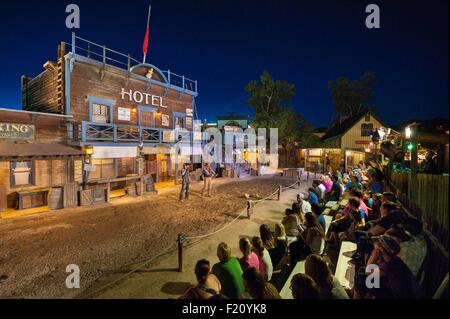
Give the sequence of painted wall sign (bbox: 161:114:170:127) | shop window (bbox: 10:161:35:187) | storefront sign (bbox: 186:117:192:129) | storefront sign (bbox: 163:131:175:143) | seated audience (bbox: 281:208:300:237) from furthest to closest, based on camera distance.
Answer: storefront sign (bbox: 186:117:192:129)
painted wall sign (bbox: 161:114:170:127)
storefront sign (bbox: 163:131:175:143)
shop window (bbox: 10:161:35:187)
seated audience (bbox: 281:208:300:237)

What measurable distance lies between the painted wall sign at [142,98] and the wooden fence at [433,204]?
16.3m

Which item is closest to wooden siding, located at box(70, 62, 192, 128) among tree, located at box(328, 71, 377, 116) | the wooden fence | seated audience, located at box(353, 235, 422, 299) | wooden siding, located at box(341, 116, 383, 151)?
seated audience, located at box(353, 235, 422, 299)

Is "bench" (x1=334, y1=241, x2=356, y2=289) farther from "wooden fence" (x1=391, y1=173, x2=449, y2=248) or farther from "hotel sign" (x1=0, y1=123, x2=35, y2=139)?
"hotel sign" (x1=0, y1=123, x2=35, y2=139)

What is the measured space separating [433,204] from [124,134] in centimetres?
1536

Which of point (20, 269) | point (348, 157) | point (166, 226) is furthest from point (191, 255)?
point (348, 157)

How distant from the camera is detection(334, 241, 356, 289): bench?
4.29 meters

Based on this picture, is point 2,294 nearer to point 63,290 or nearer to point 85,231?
point 63,290

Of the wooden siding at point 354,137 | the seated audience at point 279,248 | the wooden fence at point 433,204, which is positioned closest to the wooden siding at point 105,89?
the seated audience at point 279,248

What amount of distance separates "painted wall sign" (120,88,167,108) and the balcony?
7.14 ft

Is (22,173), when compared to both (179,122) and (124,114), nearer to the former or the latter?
(124,114)

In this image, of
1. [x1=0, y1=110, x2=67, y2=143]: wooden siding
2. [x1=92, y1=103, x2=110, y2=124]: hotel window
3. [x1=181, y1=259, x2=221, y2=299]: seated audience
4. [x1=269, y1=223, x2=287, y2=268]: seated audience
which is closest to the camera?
[x1=181, y1=259, x2=221, y2=299]: seated audience

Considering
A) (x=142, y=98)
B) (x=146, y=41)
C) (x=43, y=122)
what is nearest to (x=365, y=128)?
(x=142, y=98)

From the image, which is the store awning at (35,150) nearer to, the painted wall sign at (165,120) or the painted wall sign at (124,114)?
the painted wall sign at (124,114)

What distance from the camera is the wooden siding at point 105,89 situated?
43.0 feet
